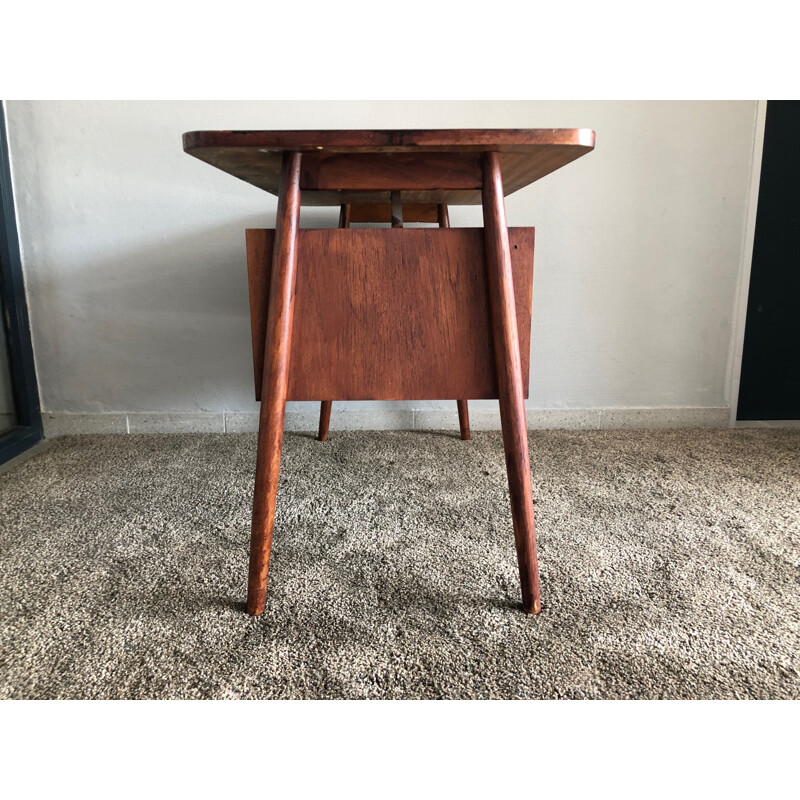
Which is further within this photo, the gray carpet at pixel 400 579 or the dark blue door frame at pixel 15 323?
the dark blue door frame at pixel 15 323

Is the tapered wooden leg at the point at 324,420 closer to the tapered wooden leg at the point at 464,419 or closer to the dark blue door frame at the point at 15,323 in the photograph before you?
the tapered wooden leg at the point at 464,419

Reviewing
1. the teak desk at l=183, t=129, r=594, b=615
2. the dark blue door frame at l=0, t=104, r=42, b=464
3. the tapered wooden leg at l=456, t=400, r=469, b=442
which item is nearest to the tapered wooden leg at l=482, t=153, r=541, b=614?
the teak desk at l=183, t=129, r=594, b=615

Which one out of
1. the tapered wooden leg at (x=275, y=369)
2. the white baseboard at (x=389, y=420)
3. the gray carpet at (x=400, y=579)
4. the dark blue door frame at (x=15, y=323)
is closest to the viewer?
the gray carpet at (x=400, y=579)

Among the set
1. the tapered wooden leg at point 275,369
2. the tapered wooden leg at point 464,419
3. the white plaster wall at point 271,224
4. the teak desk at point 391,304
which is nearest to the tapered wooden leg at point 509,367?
the teak desk at point 391,304

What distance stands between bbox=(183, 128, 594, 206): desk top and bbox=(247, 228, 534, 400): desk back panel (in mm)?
73

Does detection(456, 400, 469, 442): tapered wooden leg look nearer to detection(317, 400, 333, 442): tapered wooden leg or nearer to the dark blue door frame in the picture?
detection(317, 400, 333, 442): tapered wooden leg

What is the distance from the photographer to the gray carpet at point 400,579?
2.06ft

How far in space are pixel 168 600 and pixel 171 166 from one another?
123 centimetres

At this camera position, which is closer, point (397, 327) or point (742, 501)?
point (397, 327)

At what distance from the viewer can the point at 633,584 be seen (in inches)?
32.4

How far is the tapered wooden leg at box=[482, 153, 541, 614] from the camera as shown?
741 millimetres

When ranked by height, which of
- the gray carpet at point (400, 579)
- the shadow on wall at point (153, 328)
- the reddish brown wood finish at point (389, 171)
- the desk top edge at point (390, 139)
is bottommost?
the gray carpet at point (400, 579)

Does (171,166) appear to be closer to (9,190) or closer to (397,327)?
(9,190)
